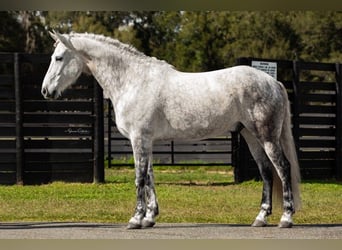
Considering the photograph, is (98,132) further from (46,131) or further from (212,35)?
(212,35)

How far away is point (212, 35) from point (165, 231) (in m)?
29.1

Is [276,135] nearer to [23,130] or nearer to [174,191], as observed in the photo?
[174,191]

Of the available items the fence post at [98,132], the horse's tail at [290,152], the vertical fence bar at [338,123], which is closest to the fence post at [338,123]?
the vertical fence bar at [338,123]

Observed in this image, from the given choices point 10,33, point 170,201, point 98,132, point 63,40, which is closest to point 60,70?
point 63,40

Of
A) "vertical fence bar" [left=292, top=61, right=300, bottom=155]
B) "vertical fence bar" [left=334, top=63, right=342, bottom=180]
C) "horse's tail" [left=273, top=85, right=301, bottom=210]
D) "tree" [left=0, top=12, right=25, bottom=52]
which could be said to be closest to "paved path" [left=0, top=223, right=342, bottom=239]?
"horse's tail" [left=273, top=85, right=301, bottom=210]

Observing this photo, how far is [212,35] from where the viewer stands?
35688 mm

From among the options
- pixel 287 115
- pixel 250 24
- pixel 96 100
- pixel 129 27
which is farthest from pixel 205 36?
pixel 287 115

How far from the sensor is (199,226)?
7.71 metres

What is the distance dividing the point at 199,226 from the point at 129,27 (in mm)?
34284

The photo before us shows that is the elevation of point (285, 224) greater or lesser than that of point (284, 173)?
lesser

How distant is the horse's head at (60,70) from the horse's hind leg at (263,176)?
2101 millimetres

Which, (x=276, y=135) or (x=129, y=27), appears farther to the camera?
(x=129, y=27)

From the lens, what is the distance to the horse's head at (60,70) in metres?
7.49

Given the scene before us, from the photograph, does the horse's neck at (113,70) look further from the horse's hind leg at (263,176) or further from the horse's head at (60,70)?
the horse's hind leg at (263,176)
